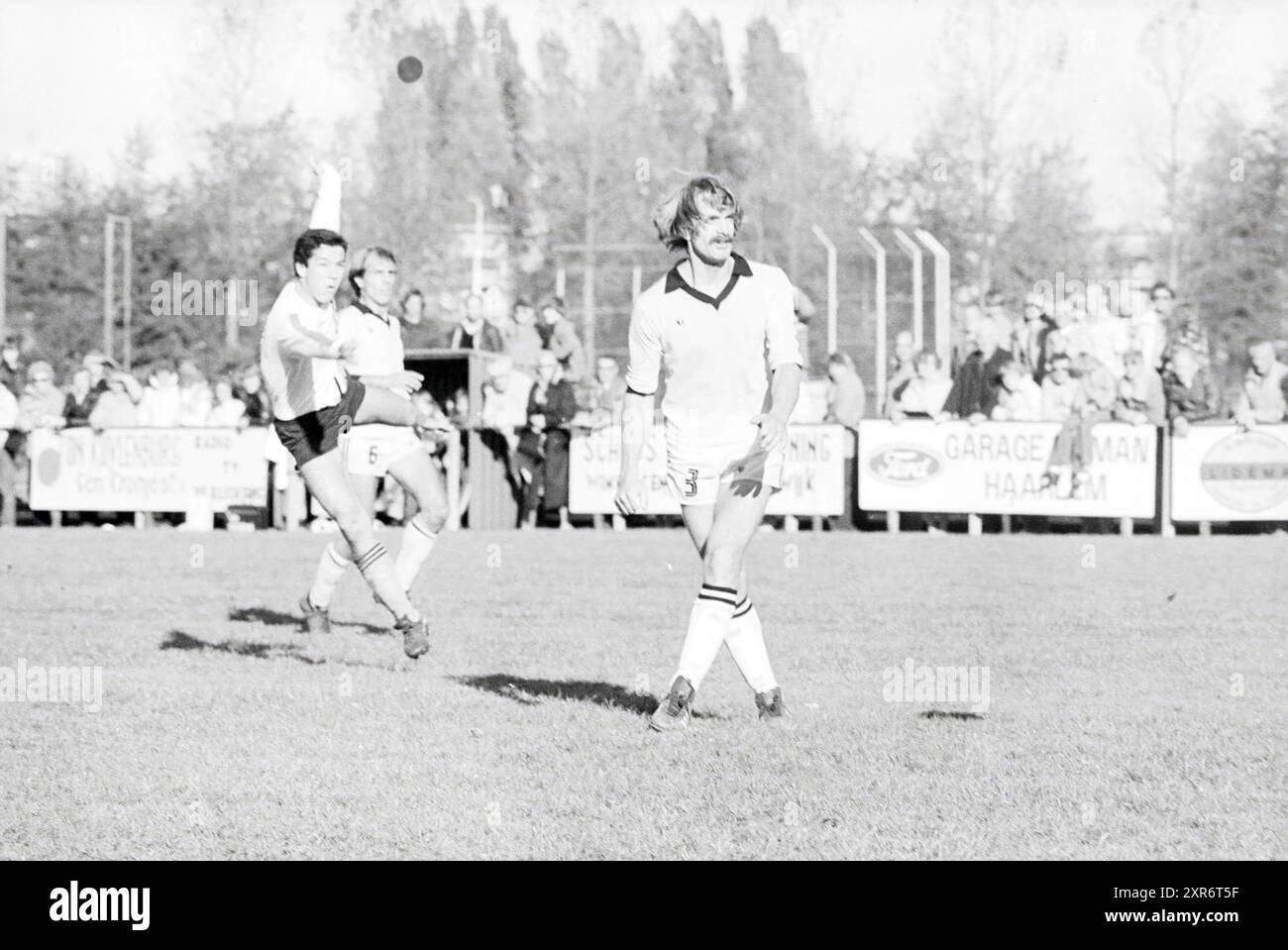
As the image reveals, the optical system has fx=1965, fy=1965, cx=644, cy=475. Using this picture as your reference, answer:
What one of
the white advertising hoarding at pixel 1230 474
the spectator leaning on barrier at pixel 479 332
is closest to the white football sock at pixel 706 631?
the white advertising hoarding at pixel 1230 474

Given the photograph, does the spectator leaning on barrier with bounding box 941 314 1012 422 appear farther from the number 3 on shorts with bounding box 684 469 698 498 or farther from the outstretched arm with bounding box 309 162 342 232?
the number 3 on shorts with bounding box 684 469 698 498

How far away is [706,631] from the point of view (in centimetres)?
805

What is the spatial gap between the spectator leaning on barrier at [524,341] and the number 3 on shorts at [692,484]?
1786 cm

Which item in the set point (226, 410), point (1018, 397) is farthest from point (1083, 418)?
point (226, 410)

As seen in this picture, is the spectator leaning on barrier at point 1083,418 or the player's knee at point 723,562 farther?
the spectator leaning on barrier at point 1083,418

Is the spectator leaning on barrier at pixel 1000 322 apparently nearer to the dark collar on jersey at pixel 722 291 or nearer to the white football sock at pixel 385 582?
the white football sock at pixel 385 582

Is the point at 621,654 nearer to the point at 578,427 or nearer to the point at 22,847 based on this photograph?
the point at 22,847

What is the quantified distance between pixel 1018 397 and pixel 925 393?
45.5 inches

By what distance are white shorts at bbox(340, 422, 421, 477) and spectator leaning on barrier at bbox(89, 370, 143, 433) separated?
1533 centimetres

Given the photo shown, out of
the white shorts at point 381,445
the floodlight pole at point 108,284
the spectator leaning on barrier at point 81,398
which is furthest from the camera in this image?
the floodlight pole at point 108,284

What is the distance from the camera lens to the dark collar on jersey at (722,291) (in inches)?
313

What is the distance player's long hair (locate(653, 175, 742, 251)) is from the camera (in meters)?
7.84

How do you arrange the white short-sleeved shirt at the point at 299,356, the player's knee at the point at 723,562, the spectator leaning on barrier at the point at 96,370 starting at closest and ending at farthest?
the player's knee at the point at 723,562 < the white short-sleeved shirt at the point at 299,356 < the spectator leaning on barrier at the point at 96,370

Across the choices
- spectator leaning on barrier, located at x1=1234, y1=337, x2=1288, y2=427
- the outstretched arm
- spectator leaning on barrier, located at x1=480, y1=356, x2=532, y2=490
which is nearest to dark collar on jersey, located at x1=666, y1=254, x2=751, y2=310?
the outstretched arm
